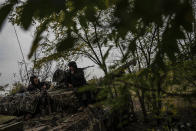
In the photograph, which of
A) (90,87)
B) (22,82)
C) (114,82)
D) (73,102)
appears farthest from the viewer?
(22,82)

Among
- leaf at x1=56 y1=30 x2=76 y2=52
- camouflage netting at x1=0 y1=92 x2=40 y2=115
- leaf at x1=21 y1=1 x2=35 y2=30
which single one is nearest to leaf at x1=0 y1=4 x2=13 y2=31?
leaf at x1=21 y1=1 x2=35 y2=30

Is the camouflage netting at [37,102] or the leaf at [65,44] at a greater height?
the leaf at [65,44]

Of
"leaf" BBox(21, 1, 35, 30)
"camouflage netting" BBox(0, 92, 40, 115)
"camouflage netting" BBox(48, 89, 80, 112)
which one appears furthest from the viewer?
"camouflage netting" BBox(0, 92, 40, 115)

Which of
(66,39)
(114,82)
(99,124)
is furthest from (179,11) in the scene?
(99,124)

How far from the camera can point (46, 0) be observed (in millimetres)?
399

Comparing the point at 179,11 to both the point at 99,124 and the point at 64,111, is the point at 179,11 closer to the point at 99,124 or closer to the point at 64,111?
the point at 99,124

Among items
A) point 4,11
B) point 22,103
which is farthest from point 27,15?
point 22,103

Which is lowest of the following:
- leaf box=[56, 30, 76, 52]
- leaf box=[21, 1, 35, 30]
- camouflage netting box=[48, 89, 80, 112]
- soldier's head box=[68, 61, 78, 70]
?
camouflage netting box=[48, 89, 80, 112]

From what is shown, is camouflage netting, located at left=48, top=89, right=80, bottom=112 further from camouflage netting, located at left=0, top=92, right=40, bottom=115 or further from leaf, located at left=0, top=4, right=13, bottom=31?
leaf, located at left=0, top=4, right=13, bottom=31

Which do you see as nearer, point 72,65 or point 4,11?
point 4,11

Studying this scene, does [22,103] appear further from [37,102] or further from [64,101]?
[64,101]

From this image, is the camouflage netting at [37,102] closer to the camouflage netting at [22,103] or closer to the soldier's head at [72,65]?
the camouflage netting at [22,103]

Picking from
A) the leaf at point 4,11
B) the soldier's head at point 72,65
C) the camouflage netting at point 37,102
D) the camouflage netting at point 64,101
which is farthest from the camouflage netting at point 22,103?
the leaf at point 4,11

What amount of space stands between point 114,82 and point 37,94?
5.85 metres
